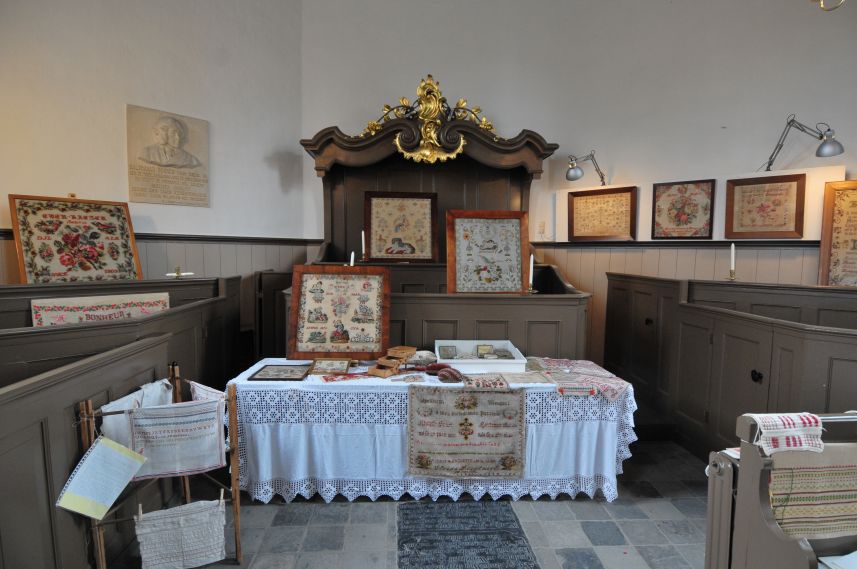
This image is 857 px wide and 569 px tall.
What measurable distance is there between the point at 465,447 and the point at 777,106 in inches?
171

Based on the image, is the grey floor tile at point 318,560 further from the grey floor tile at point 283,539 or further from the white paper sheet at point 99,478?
the white paper sheet at point 99,478

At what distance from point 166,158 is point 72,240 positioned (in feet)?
3.55

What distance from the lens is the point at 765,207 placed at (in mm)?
3840

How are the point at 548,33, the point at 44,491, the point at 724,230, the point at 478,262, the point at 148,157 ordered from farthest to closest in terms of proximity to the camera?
the point at 548,33 < the point at 724,230 < the point at 148,157 < the point at 478,262 < the point at 44,491

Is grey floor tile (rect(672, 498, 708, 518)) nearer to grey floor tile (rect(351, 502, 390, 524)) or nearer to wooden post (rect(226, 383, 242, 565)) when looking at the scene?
grey floor tile (rect(351, 502, 390, 524))

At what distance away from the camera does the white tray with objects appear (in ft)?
8.40

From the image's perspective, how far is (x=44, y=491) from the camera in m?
1.48

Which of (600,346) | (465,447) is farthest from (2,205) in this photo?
(600,346)

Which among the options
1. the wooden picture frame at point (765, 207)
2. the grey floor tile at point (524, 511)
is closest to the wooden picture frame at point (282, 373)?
the grey floor tile at point (524, 511)

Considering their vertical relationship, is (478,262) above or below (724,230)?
below

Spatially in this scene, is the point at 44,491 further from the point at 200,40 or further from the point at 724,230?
the point at 724,230

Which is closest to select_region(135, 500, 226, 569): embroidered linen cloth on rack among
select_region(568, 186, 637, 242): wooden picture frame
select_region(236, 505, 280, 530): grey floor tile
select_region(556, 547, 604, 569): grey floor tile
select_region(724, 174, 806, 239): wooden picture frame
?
select_region(236, 505, 280, 530): grey floor tile

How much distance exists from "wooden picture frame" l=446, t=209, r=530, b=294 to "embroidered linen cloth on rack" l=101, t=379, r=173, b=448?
1.84m

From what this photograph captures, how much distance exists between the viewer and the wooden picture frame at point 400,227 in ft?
13.5
